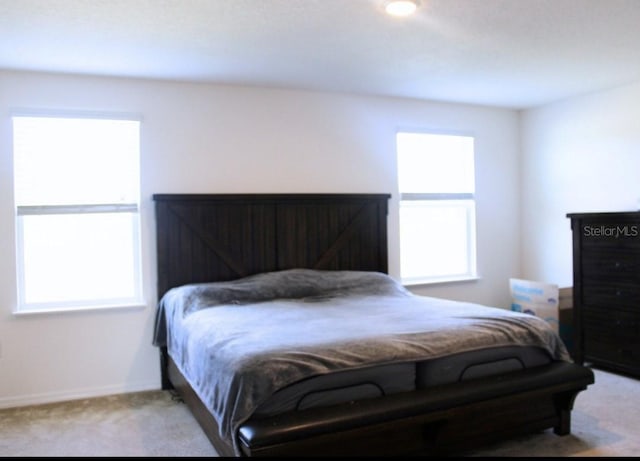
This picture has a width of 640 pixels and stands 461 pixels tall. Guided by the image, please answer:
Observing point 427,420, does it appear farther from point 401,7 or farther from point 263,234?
point 263,234

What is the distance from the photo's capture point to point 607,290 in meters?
4.19

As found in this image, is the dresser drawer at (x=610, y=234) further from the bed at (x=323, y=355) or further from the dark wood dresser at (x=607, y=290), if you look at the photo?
the bed at (x=323, y=355)

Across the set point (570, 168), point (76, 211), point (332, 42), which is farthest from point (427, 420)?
point (570, 168)

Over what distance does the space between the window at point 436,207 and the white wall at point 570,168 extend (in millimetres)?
659

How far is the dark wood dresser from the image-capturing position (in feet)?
13.1

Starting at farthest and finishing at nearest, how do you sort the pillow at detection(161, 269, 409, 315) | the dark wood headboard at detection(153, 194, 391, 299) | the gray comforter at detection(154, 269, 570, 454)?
the dark wood headboard at detection(153, 194, 391, 299) → the pillow at detection(161, 269, 409, 315) → the gray comforter at detection(154, 269, 570, 454)

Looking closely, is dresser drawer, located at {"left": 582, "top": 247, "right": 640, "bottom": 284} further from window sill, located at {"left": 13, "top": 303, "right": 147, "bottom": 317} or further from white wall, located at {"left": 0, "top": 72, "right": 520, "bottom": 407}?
window sill, located at {"left": 13, "top": 303, "right": 147, "bottom": 317}

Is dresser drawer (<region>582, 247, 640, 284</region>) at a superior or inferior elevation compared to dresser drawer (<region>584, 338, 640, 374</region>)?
superior

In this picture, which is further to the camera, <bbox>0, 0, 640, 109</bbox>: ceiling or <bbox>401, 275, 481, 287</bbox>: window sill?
<bbox>401, 275, 481, 287</bbox>: window sill

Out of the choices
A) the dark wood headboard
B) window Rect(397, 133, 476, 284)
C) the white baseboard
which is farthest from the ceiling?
the white baseboard

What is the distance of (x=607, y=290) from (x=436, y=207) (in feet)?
5.55

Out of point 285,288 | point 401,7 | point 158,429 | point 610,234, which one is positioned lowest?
point 158,429

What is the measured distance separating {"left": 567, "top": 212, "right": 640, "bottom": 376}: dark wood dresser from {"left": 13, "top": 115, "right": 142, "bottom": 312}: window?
11.5ft

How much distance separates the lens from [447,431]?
2660 millimetres
